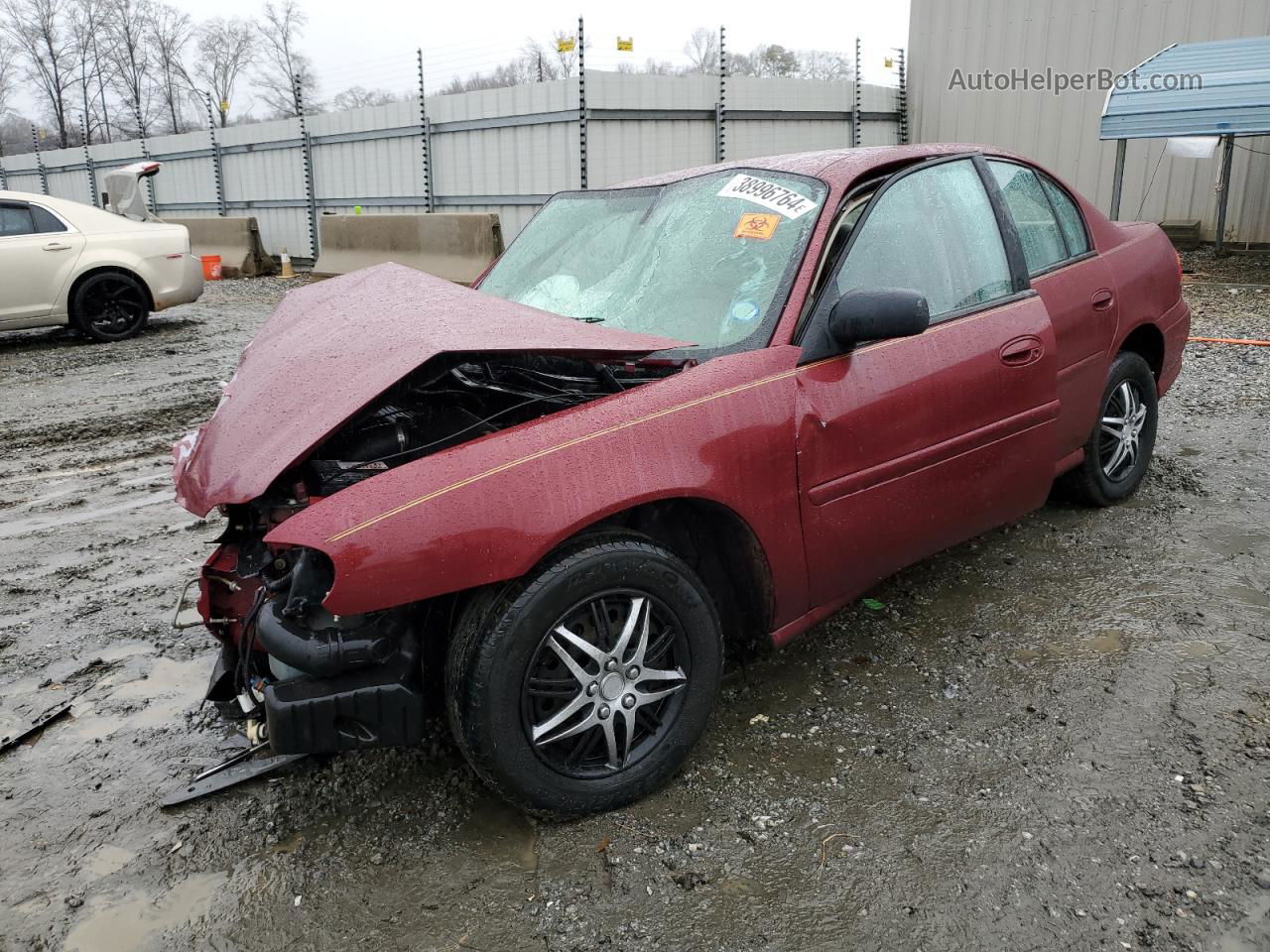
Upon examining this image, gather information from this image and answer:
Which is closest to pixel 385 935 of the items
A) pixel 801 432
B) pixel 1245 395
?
pixel 801 432

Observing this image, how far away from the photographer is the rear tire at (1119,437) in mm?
4195

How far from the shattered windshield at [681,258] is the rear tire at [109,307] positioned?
777 centimetres

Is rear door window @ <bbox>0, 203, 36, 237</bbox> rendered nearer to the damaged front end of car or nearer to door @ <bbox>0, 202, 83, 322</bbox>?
door @ <bbox>0, 202, 83, 322</bbox>

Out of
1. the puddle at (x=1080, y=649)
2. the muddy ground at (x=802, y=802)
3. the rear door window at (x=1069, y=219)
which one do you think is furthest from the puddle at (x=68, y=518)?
the rear door window at (x=1069, y=219)

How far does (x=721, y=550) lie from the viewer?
2748mm

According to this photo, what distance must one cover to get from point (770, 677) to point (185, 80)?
197 feet

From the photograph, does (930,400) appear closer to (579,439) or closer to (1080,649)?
(1080,649)

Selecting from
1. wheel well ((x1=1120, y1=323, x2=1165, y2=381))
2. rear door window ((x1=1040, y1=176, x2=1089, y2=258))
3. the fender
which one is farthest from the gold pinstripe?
wheel well ((x1=1120, y1=323, x2=1165, y2=381))

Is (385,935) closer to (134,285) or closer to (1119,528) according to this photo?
(1119,528)

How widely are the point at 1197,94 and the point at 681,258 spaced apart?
39.6 feet

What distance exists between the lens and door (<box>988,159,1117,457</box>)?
367 centimetres

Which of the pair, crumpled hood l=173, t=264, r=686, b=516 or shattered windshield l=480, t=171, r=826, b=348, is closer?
crumpled hood l=173, t=264, r=686, b=516

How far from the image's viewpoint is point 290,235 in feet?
60.3

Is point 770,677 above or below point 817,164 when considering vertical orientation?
below
